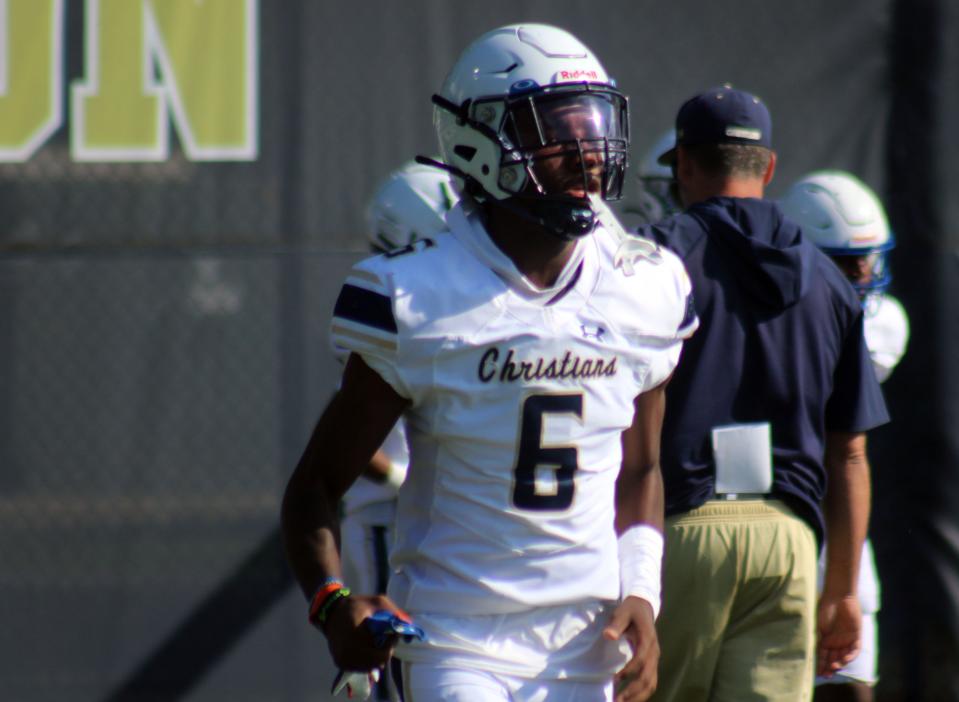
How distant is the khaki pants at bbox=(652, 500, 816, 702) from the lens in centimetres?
290

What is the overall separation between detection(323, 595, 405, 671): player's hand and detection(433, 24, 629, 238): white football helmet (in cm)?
67

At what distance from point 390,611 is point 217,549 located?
9.60 feet

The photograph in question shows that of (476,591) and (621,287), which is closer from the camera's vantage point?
(476,591)

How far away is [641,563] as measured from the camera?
229 cm

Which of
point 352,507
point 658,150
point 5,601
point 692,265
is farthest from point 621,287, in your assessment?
point 5,601

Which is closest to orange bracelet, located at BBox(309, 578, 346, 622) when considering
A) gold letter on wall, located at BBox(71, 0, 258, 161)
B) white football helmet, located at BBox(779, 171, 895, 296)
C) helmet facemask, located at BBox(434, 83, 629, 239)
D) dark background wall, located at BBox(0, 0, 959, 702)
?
helmet facemask, located at BBox(434, 83, 629, 239)

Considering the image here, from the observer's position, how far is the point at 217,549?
4.75 metres

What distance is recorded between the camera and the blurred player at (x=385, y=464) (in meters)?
3.86

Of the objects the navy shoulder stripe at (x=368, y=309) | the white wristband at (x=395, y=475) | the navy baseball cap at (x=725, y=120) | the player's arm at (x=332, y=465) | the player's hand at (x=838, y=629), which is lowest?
the player's hand at (x=838, y=629)

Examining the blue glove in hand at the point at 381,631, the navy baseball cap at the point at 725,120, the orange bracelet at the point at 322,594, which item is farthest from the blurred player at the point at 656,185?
the blue glove in hand at the point at 381,631

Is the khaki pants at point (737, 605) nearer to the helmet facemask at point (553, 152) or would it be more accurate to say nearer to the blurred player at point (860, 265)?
the blurred player at point (860, 265)

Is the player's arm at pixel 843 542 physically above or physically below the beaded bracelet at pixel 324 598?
below

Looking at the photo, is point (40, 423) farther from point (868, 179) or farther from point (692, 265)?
point (868, 179)

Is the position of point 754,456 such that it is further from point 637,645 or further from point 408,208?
point 408,208
